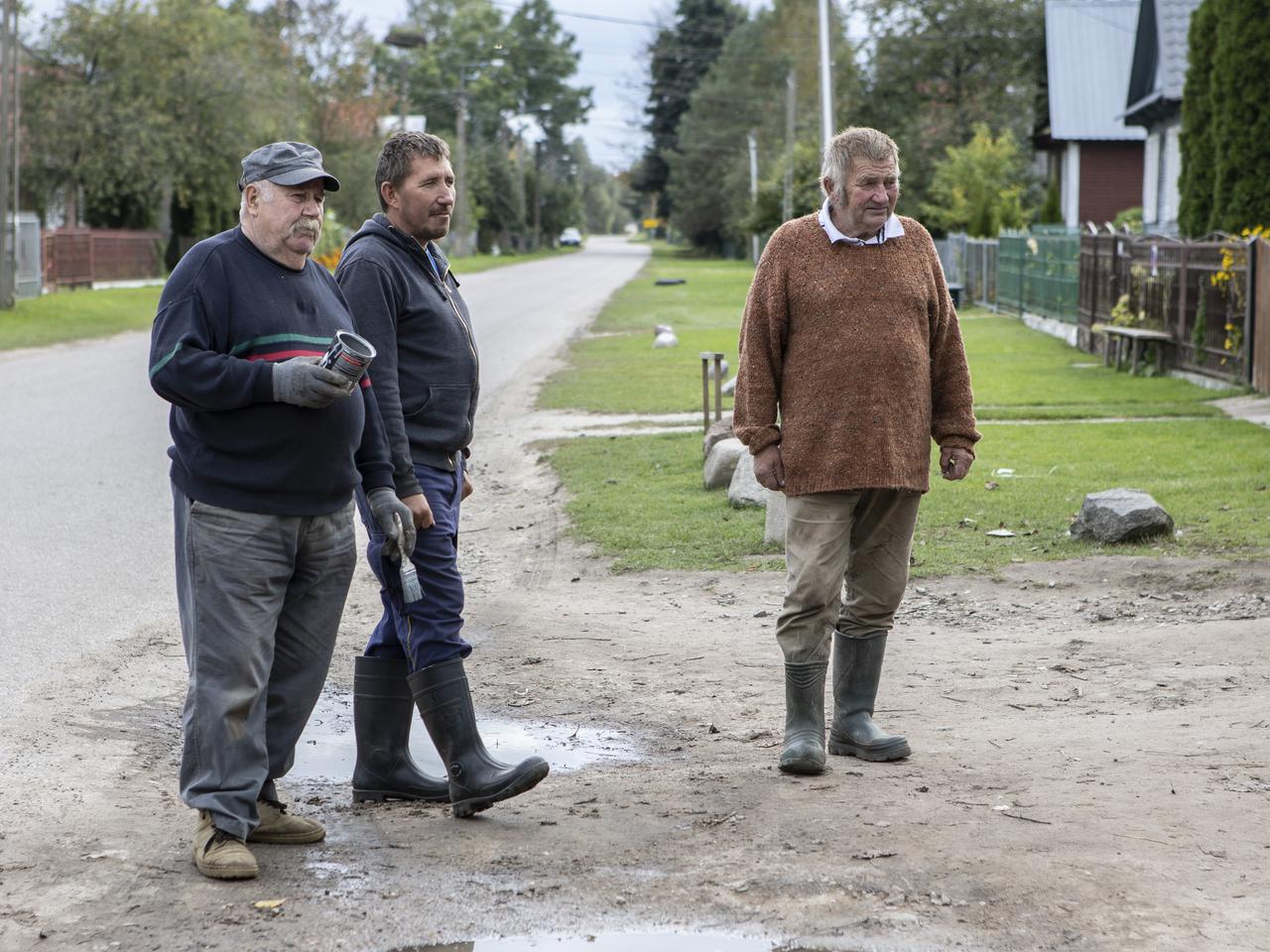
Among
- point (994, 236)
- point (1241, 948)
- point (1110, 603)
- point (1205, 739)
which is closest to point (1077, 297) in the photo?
point (994, 236)

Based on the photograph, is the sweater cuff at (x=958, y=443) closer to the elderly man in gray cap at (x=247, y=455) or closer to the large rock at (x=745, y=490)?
the elderly man in gray cap at (x=247, y=455)

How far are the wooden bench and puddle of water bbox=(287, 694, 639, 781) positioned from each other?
1479 cm

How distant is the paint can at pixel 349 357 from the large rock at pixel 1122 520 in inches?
228

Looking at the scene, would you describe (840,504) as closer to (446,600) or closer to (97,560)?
(446,600)

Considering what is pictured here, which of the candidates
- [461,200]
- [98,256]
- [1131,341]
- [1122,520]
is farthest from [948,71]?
[1122,520]

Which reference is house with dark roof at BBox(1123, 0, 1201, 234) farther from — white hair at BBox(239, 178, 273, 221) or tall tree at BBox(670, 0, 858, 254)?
tall tree at BBox(670, 0, 858, 254)

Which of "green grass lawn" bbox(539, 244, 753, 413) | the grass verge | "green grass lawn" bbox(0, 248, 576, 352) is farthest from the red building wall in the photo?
the grass verge

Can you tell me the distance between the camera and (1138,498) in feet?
29.1

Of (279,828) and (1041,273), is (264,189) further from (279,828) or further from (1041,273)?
(1041,273)

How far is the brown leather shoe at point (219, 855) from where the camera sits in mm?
4062

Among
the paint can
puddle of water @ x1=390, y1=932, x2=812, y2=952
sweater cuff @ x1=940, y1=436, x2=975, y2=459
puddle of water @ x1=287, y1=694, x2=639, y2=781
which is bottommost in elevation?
puddle of water @ x1=287, y1=694, x2=639, y2=781

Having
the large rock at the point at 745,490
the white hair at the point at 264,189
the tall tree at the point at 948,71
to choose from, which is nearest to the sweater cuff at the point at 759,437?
the white hair at the point at 264,189

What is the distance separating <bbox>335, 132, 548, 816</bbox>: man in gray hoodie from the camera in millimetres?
4496

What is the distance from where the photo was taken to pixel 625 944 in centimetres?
374
